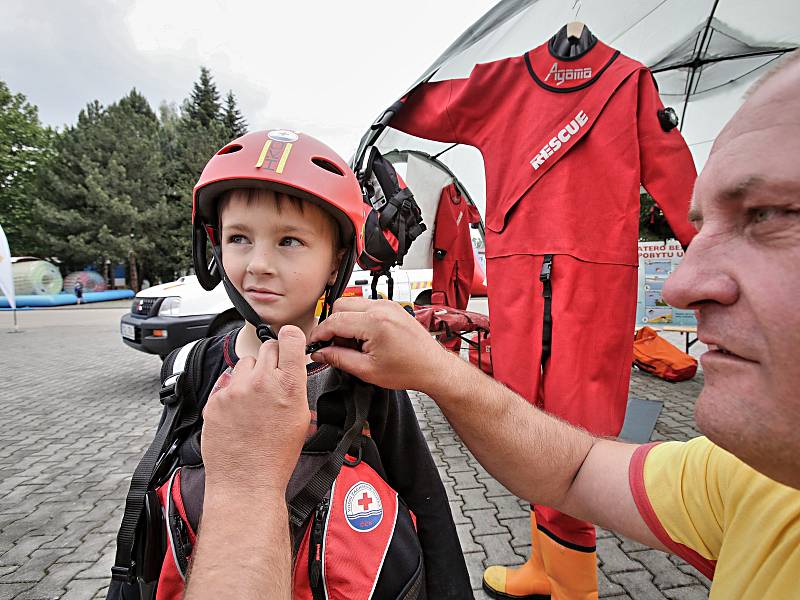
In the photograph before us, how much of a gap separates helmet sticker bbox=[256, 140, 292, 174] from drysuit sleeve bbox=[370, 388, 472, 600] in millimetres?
796

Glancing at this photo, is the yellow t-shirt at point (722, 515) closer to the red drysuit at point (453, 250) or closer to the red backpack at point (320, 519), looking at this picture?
the red backpack at point (320, 519)

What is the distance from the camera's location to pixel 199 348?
152 centimetres

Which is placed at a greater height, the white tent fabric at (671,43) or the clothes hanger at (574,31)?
the white tent fabric at (671,43)

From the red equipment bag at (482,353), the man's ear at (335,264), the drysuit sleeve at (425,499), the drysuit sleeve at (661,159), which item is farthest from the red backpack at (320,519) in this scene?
the red equipment bag at (482,353)

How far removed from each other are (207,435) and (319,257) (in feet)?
2.52

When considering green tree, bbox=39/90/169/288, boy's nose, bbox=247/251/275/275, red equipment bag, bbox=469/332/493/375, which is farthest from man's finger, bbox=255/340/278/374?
green tree, bbox=39/90/169/288

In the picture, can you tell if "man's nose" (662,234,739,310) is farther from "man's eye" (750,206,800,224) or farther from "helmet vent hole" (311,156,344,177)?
"helmet vent hole" (311,156,344,177)

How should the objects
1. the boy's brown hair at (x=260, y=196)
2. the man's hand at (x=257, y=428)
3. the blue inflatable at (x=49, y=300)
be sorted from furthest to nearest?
the blue inflatable at (x=49, y=300) < the boy's brown hair at (x=260, y=196) < the man's hand at (x=257, y=428)

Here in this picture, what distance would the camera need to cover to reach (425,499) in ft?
4.68

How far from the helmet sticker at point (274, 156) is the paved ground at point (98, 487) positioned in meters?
2.34

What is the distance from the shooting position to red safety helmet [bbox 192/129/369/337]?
1.44m

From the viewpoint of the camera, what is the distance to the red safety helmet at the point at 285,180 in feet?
4.74

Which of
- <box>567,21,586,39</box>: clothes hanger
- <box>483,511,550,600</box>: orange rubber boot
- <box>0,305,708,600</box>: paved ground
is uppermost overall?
→ <box>567,21,586,39</box>: clothes hanger

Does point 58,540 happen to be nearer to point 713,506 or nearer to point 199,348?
point 199,348
